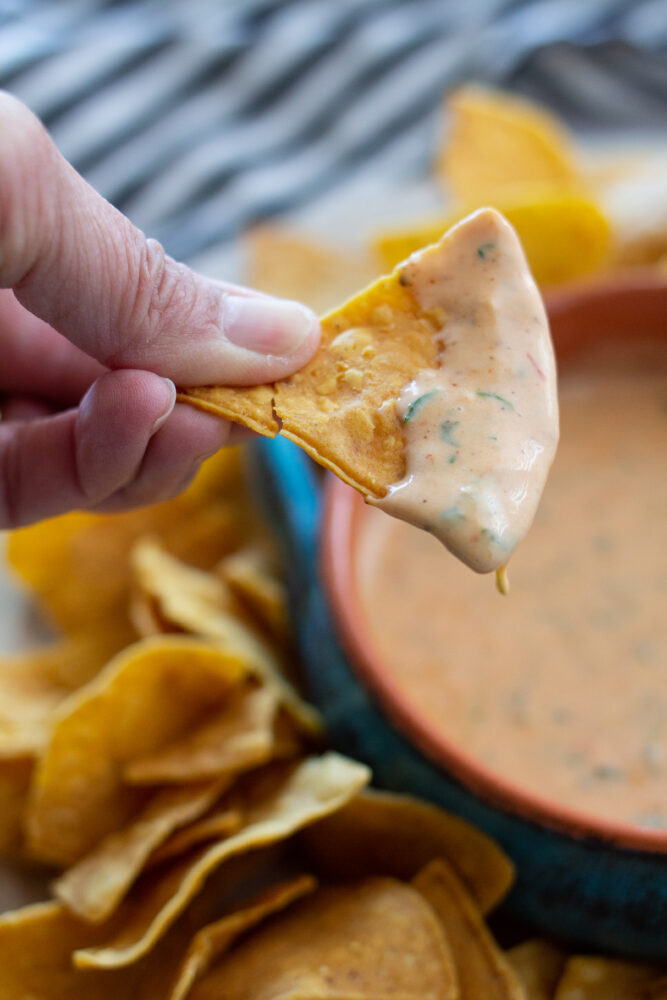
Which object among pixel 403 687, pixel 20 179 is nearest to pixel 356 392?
pixel 20 179

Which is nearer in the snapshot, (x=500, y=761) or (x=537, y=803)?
(x=537, y=803)

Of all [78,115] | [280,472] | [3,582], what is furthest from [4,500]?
[78,115]

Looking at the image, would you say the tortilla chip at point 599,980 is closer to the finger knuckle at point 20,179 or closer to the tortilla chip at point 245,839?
the tortilla chip at point 245,839

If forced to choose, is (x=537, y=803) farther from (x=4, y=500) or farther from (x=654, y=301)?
(x=654, y=301)

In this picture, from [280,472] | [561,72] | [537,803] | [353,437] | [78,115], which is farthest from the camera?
[561,72]

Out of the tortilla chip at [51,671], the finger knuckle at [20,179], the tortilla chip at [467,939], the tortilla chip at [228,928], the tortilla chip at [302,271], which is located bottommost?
the tortilla chip at [467,939]

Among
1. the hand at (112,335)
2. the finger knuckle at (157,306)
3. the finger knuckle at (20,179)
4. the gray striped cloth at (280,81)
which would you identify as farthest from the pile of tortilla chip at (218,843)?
the gray striped cloth at (280,81)

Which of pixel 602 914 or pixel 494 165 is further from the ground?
pixel 494 165
